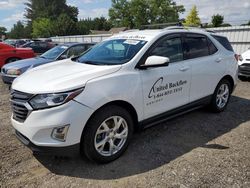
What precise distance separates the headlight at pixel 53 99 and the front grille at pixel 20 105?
0.48ft

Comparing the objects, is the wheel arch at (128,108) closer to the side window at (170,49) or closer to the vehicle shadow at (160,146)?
the vehicle shadow at (160,146)

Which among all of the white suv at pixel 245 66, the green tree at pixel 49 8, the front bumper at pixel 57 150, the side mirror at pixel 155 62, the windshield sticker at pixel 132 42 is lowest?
the front bumper at pixel 57 150

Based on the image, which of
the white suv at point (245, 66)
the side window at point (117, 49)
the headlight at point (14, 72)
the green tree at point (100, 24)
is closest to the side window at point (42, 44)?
the headlight at point (14, 72)

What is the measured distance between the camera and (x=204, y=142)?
4055 millimetres

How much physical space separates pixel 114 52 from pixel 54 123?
165 centimetres

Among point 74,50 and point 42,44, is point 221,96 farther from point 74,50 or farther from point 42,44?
point 42,44

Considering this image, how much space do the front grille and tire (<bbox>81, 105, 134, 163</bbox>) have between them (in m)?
0.75

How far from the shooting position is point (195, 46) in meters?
4.62

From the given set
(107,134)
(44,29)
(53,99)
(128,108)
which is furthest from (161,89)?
(44,29)

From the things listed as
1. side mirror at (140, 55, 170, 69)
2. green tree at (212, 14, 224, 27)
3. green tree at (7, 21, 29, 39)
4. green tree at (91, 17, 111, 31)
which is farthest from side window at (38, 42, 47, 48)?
green tree at (91, 17, 111, 31)

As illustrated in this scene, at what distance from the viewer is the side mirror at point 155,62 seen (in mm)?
3500

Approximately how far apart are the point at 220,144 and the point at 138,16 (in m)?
58.4

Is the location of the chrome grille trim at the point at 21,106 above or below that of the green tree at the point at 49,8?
below

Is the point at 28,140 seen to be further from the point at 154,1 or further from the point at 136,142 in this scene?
the point at 154,1
